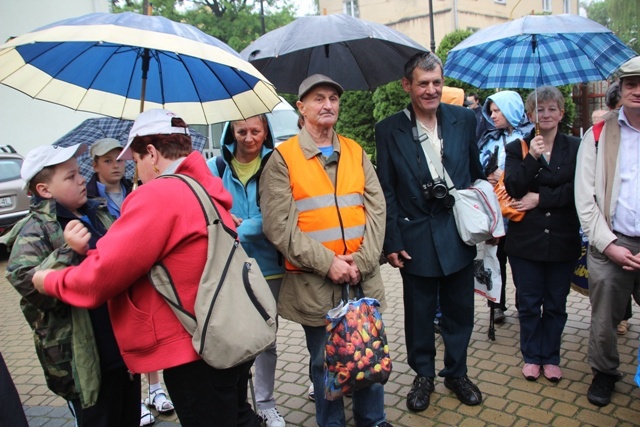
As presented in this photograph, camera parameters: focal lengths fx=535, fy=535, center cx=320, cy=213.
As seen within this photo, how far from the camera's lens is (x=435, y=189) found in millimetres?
3285

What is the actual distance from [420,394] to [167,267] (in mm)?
2159

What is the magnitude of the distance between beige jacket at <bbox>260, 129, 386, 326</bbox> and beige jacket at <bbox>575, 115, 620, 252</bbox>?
1273 millimetres

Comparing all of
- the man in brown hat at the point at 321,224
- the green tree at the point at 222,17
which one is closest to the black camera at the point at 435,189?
the man in brown hat at the point at 321,224

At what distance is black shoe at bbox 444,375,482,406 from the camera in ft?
11.4

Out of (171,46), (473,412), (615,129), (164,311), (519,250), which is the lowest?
(473,412)

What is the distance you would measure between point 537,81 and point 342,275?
2338 millimetres

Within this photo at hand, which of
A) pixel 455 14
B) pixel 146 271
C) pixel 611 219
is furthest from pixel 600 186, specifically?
pixel 455 14

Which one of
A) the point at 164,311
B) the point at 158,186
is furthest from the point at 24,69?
the point at 164,311

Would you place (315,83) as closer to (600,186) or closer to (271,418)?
(600,186)

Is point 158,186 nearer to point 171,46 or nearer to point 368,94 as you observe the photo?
point 171,46

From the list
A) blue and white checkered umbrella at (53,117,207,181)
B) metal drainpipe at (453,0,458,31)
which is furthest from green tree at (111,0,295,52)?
blue and white checkered umbrella at (53,117,207,181)

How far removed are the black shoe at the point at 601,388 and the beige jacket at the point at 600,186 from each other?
859 millimetres

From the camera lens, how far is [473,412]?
3.39 meters

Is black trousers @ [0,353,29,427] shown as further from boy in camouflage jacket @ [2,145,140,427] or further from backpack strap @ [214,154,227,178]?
backpack strap @ [214,154,227,178]
